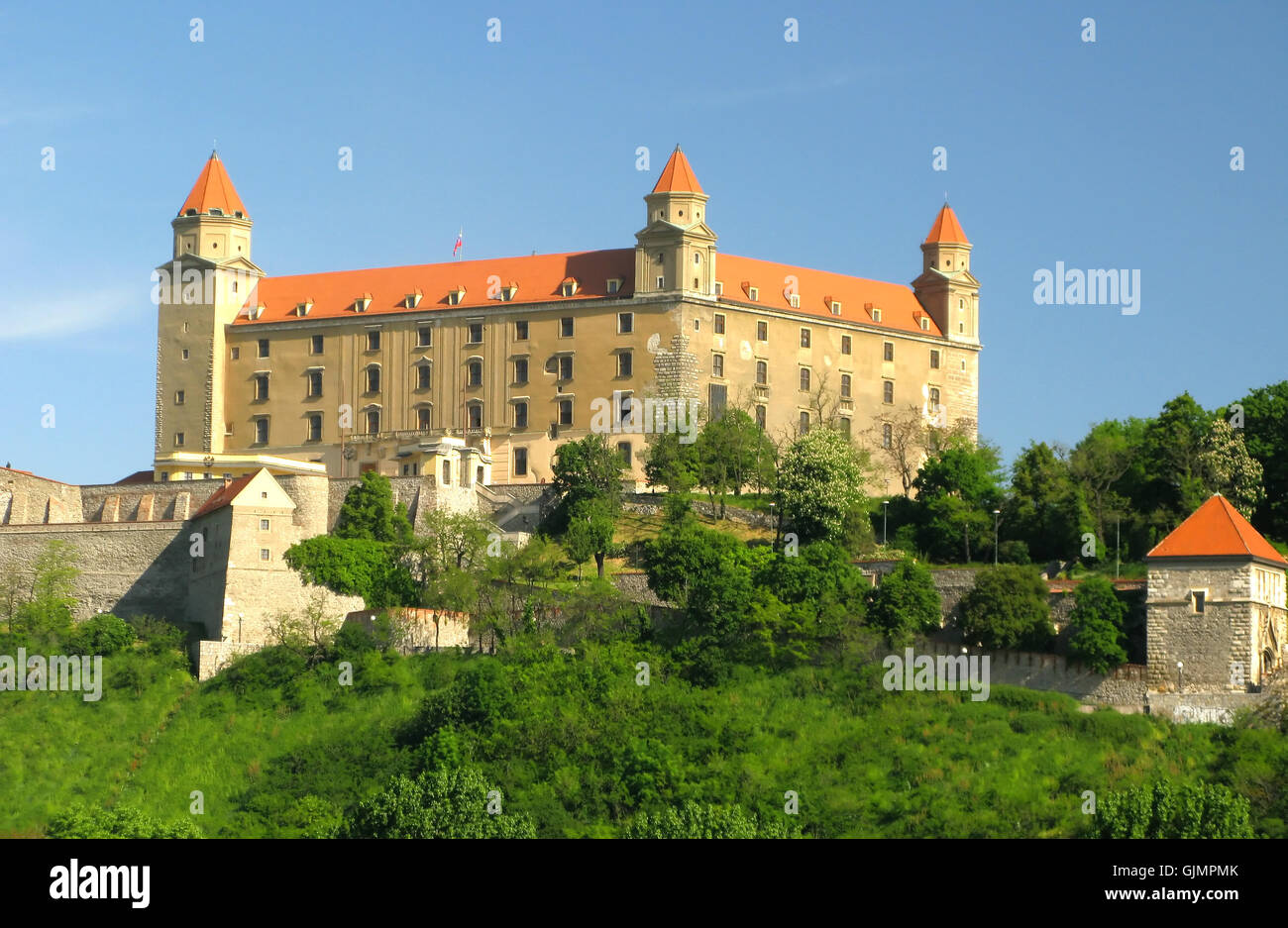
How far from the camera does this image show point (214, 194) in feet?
309

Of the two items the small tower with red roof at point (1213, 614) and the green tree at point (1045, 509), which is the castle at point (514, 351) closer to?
the green tree at point (1045, 509)

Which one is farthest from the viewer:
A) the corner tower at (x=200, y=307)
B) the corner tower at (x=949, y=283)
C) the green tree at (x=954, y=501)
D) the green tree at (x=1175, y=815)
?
the corner tower at (x=949, y=283)

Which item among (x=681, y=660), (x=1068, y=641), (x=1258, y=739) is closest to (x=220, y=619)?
(x=681, y=660)

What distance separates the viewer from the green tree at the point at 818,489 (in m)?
78.6

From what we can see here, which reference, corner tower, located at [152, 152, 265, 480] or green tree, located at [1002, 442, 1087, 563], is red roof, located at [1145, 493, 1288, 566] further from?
corner tower, located at [152, 152, 265, 480]

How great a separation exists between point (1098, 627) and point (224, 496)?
2671 centimetres

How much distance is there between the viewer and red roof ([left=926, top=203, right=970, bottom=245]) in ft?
325

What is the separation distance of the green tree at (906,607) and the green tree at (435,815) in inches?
565

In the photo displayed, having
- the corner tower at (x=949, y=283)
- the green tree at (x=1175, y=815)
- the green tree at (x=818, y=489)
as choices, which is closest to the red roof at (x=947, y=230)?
the corner tower at (x=949, y=283)

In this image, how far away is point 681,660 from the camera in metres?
68.6

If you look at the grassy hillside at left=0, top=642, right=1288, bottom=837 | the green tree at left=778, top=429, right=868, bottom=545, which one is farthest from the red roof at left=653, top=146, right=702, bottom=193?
the grassy hillside at left=0, top=642, right=1288, bottom=837

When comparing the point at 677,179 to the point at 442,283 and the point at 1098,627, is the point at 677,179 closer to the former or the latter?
the point at 442,283

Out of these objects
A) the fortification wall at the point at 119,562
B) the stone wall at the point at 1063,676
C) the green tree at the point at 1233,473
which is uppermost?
the green tree at the point at 1233,473
